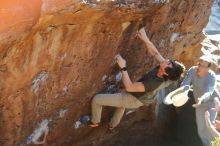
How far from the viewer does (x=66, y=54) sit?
24.4 feet

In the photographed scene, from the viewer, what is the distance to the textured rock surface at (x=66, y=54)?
6398 millimetres

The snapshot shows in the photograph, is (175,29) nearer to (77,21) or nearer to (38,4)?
(77,21)

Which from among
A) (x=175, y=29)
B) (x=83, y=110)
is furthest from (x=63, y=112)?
(x=175, y=29)

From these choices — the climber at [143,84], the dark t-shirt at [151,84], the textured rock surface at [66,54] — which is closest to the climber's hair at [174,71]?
the climber at [143,84]

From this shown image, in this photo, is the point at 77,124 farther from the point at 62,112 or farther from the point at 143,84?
the point at 143,84

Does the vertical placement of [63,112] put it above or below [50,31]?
below

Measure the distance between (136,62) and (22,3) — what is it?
11.0 feet

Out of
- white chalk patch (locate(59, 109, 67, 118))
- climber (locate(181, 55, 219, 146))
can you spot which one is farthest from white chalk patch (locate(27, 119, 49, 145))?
climber (locate(181, 55, 219, 146))

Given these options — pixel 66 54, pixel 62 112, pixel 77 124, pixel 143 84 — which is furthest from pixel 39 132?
pixel 143 84

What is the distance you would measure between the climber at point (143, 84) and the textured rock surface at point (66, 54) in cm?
32

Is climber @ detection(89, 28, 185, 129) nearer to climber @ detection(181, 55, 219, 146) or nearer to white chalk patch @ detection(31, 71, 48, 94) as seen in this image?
climber @ detection(181, 55, 219, 146)

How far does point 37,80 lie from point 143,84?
173cm

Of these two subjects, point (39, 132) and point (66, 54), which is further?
point (39, 132)

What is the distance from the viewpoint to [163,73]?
23.4ft
